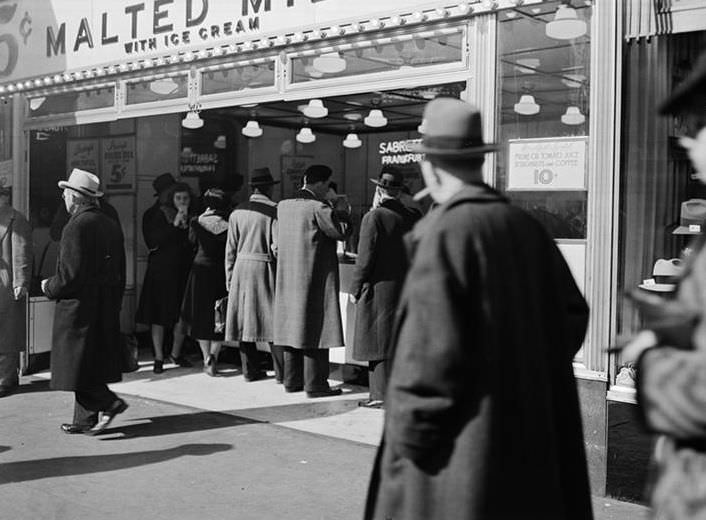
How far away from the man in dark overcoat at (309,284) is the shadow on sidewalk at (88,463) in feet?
6.17

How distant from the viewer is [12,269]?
339 inches

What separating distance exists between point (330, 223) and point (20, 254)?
9.78ft

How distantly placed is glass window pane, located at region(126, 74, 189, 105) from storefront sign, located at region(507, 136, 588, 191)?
3.71 metres

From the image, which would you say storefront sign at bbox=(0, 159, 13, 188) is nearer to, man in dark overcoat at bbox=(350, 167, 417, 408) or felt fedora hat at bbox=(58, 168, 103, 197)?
felt fedora hat at bbox=(58, 168, 103, 197)

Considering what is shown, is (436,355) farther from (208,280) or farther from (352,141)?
(352,141)

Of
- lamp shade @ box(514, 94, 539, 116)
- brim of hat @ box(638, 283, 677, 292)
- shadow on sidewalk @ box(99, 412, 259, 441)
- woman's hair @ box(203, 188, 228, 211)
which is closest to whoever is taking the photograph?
brim of hat @ box(638, 283, 677, 292)

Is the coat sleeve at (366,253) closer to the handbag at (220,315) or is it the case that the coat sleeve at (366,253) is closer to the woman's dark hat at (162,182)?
the handbag at (220,315)

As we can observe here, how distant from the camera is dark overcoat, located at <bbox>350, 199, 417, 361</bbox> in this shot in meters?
7.63

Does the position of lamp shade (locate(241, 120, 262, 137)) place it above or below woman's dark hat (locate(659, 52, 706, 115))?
above

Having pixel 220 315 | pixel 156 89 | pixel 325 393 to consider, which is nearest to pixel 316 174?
pixel 156 89

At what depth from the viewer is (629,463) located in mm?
5387

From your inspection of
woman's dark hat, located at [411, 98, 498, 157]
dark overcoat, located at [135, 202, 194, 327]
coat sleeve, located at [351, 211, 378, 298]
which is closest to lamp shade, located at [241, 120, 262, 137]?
dark overcoat, located at [135, 202, 194, 327]

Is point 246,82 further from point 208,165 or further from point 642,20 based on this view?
point 208,165

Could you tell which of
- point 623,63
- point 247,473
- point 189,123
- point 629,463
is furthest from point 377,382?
point 189,123
